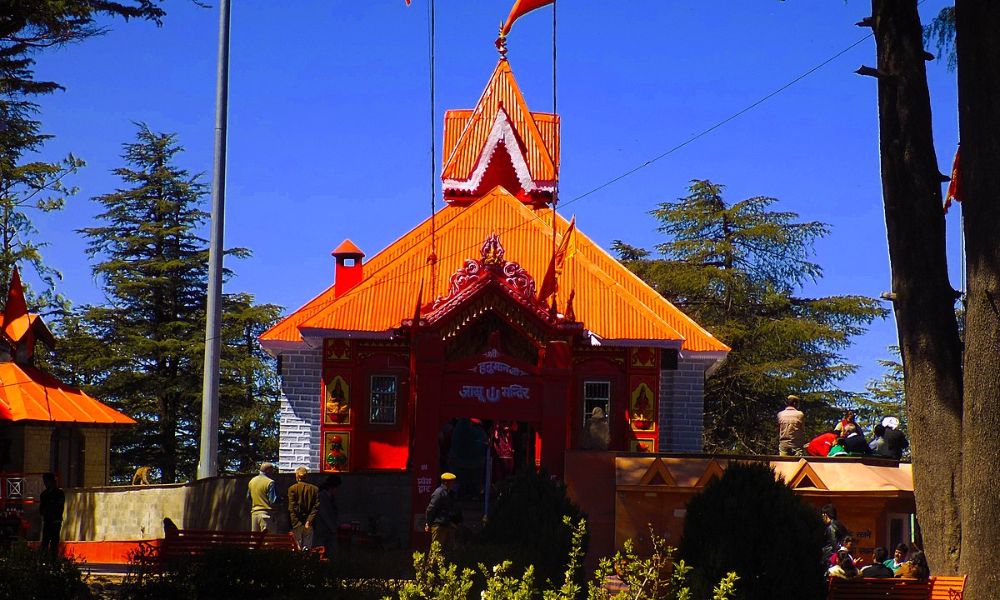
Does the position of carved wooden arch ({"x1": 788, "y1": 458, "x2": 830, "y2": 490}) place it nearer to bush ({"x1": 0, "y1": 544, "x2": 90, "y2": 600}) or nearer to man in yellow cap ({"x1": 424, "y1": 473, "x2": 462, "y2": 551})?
man in yellow cap ({"x1": 424, "y1": 473, "x2": 462, "y2": 551})

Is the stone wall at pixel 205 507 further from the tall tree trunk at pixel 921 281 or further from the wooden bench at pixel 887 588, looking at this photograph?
the tall tree trunk at pixel 921 281

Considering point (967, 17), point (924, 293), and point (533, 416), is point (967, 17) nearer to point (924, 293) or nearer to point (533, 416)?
point (924, 293)

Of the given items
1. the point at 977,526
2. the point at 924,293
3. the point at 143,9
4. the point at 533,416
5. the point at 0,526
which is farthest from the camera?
the point at 533,416

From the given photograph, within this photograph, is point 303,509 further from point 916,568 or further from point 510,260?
point 510,260

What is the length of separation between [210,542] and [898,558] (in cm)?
1011

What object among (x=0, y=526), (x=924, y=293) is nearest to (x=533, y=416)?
(x=0, y=526)

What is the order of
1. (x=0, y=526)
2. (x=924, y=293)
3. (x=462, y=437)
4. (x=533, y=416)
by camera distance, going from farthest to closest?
(x=462, y=437) → (x=533, y=416) → (x=0, y=526) → (x=924, y=293)

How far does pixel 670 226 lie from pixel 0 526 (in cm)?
3506

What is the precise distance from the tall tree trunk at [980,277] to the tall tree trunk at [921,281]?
0.44 m

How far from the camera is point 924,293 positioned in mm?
15383

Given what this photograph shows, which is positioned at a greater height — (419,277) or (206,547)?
(419,277)

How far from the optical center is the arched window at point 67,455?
30.2 metres

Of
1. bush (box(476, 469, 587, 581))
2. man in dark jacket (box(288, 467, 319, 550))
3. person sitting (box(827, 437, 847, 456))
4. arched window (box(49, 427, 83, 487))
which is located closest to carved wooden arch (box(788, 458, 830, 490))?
person sitting (box(827, 437, 847, 456))

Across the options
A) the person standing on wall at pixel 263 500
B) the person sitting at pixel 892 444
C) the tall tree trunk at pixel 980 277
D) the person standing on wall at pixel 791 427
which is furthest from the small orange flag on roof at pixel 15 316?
the tall tree trunk at pixel 980 277
